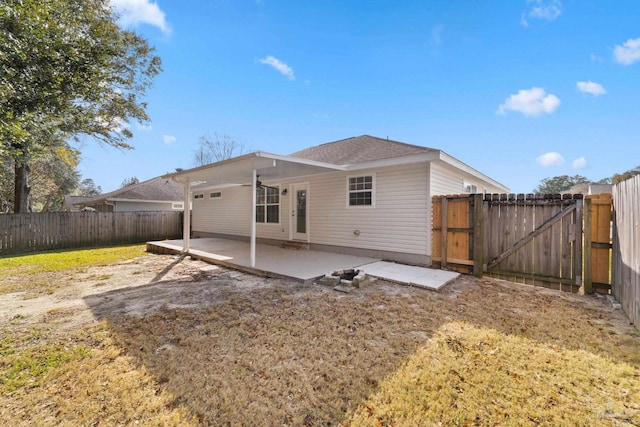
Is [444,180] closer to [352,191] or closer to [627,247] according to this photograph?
[352,191]

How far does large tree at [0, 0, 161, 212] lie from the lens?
618 cm

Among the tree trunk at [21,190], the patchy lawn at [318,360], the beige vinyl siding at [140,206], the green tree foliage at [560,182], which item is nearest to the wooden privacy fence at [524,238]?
the patchy lawn at [318,360]

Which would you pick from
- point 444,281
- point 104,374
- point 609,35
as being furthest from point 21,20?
point 609,35

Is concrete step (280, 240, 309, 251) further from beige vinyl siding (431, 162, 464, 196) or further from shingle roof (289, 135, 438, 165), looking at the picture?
beige vinyl siding (431, 162, 464, 196)

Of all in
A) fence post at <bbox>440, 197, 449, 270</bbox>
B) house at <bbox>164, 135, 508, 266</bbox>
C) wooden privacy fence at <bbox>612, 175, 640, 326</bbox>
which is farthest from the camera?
house at <bbox>164, 135, 508, 266</bbox>

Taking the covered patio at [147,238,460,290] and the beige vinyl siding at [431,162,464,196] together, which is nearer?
the covered patio at [147,238,460,290]

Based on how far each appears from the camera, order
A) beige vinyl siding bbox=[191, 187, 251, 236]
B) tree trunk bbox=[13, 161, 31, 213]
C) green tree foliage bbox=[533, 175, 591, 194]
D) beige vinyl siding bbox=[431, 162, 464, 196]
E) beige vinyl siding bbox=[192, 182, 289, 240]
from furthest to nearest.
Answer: green tree foliage bbox=[533, 175, 591, 194]
tree trunk bbox=[13, 161, 31, 213]
beige vinyl siding bbox=[191, 187, 251, 236]
beige vinyl siding bbox=[192, 182, 289, 240]
beige vinyl siding bbox=[431, 162, 464, 196]

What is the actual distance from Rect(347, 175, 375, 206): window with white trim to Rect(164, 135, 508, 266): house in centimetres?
3

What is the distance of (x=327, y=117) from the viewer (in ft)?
54.4

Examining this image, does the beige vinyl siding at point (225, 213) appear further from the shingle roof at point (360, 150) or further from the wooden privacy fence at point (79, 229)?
the shingle roof at point (360, 150)

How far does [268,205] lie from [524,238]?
8008 millimetres

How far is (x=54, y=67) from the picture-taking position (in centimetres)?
730

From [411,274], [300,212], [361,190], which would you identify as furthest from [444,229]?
[300,212]

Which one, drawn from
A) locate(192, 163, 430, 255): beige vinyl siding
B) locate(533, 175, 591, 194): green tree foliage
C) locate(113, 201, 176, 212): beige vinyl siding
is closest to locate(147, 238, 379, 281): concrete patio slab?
locate(192, 163, 430, 255): beige vinyl siding
